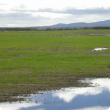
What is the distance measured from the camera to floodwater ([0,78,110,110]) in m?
8.62

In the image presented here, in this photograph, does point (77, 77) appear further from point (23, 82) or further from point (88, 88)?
point (23, 82)

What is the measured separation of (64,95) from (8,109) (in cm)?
348

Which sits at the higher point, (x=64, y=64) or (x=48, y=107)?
(x=64, y=64)

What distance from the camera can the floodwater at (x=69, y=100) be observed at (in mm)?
8617

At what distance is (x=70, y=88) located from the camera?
34.7 feet

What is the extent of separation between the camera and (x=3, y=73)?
45.2 feet

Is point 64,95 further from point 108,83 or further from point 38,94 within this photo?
point 108,83

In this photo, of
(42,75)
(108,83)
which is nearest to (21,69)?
(42,75)

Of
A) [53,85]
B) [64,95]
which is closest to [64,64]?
[53,85]

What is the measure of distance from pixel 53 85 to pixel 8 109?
11.8ft

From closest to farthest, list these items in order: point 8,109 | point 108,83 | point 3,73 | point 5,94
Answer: point 8,109
point 5,94
point 108,83
point 3,73

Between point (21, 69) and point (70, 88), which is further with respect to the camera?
point (21, 69)

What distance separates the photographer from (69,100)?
30.6ft

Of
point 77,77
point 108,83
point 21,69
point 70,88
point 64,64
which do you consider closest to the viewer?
point 70,88
